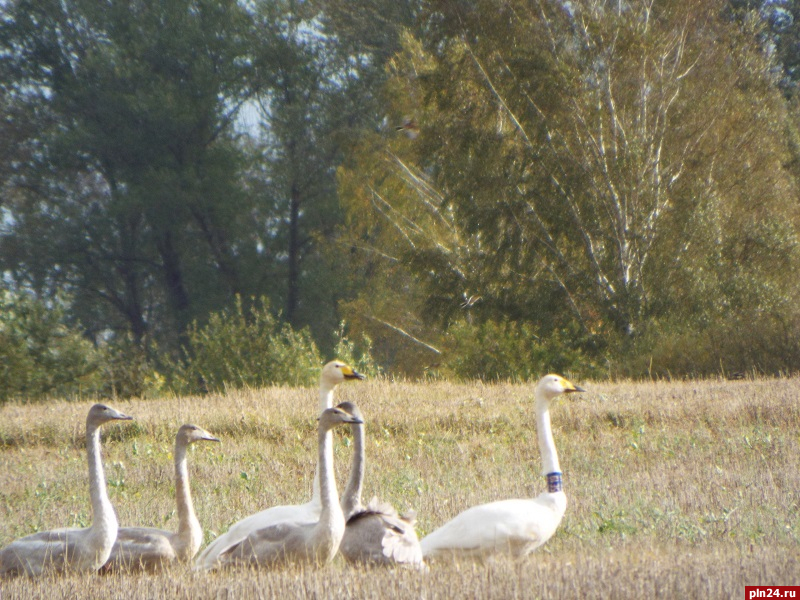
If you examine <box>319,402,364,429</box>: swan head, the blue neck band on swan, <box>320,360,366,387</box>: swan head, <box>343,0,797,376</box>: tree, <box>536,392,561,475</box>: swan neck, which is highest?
<box>343,0,797,376</box>: tree

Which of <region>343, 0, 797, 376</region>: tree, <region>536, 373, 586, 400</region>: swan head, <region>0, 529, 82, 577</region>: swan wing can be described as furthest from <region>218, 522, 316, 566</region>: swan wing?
<region>343, 0, 797, 376</region>: tree

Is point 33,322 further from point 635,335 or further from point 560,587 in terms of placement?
point 560,587

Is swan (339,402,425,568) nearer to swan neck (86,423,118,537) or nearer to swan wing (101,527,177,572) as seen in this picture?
swan wing (101,527,177,572)

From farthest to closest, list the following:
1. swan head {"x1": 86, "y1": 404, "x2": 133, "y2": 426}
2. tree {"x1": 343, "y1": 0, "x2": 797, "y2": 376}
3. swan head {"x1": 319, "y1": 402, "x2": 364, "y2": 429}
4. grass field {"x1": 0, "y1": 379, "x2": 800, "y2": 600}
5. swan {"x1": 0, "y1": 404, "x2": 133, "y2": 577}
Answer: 1. tree {"x1": 343, "y1": 0, "x2": 797, "y2": 376}
2. swan head {"x1": 86, "y1": 404, "x2": 133, "y2": 426}
3. swan head {"x1": 319, "y1": 402, "x2": 364, "y2": 429}
4. swan {"x1": 0, "y1": 404, "x2": 133, "y2": 577}
5. grass field {"x1": 0, "y1": 379, "x2": 800, "y2": 600}

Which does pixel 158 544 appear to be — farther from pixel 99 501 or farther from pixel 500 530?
pixel 500 530

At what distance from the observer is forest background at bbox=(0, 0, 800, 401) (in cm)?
2414

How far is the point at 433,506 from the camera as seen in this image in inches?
337

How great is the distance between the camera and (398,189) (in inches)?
1325

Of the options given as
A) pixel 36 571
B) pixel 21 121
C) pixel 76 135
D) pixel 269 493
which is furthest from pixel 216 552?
pixel 21 121

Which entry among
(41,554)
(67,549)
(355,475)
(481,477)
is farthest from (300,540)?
(481,477)

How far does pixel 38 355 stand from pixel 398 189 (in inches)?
546

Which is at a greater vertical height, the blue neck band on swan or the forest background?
the forest background

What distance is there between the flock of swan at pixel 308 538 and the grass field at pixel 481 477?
0.21m

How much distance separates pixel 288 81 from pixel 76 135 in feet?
26.2
